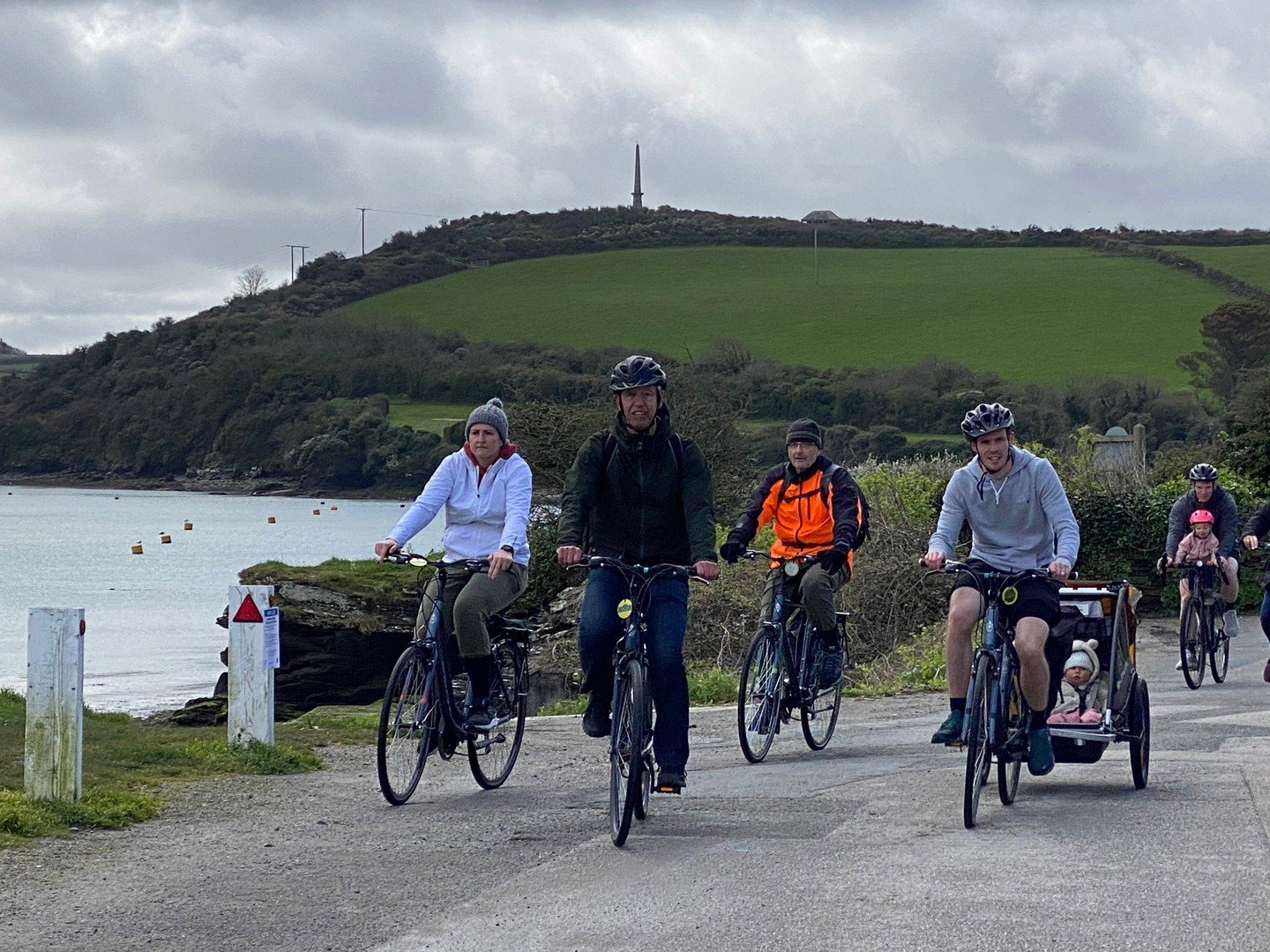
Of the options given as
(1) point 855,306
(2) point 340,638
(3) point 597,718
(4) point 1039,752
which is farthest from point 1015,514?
(1) point 855,306

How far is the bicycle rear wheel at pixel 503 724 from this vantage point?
8.82m

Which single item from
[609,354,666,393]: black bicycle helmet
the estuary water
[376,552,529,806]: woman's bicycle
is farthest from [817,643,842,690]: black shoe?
the estuary water

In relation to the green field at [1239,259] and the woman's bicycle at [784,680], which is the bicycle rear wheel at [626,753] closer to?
the woman's bicycle at [784,680]

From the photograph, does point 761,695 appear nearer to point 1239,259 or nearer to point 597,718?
point 597,718

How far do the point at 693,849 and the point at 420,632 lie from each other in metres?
2.04

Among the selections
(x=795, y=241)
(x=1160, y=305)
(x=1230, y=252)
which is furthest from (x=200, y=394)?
(x=1230, y=252)

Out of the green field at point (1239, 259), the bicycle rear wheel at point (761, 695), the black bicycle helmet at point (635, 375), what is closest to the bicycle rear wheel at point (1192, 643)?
the bicycle rear wheel at point (761, 695)

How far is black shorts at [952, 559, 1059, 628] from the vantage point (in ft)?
25.8

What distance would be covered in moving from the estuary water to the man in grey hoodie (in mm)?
4869

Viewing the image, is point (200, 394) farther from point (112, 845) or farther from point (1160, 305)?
point (112, 845)

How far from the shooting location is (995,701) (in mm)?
7570

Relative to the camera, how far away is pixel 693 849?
7008 mm

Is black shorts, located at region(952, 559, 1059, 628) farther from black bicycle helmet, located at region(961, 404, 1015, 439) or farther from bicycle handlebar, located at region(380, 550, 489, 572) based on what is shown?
bicycle handlebar, located at region(380, 550, 489, 572)

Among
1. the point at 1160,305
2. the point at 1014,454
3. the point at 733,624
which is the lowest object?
the point at 733,624
